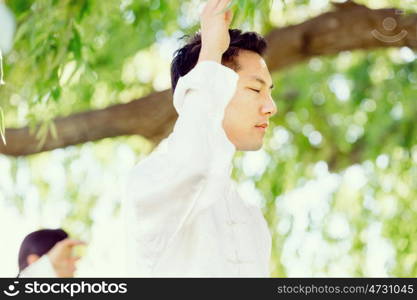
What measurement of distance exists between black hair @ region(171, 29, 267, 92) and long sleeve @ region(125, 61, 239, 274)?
0.32 meters

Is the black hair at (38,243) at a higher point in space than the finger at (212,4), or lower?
higher

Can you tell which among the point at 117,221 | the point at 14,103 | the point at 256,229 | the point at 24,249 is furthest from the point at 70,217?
the point at 256,229

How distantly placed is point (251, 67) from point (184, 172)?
0.50m

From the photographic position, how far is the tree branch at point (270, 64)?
17.4 feet

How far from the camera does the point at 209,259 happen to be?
108 inches

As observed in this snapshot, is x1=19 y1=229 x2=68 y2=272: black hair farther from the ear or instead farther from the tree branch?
the tree branch

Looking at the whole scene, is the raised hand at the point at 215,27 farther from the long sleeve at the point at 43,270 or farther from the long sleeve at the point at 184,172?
the long sleeve at the point at 43,270

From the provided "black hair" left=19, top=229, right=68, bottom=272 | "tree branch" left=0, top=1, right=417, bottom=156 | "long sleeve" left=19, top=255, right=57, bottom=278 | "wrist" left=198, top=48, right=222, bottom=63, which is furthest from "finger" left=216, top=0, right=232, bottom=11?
"tree branch" left=0, top=1, right=417, bottom=156

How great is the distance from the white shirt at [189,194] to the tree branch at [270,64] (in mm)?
2640

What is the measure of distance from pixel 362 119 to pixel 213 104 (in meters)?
4.10

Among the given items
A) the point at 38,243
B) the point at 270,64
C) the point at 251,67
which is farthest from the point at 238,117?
the point at 270,64

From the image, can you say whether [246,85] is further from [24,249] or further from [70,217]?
[70,217]

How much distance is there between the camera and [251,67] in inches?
119

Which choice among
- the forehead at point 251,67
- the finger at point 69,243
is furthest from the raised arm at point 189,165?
the finger at point 69,243
